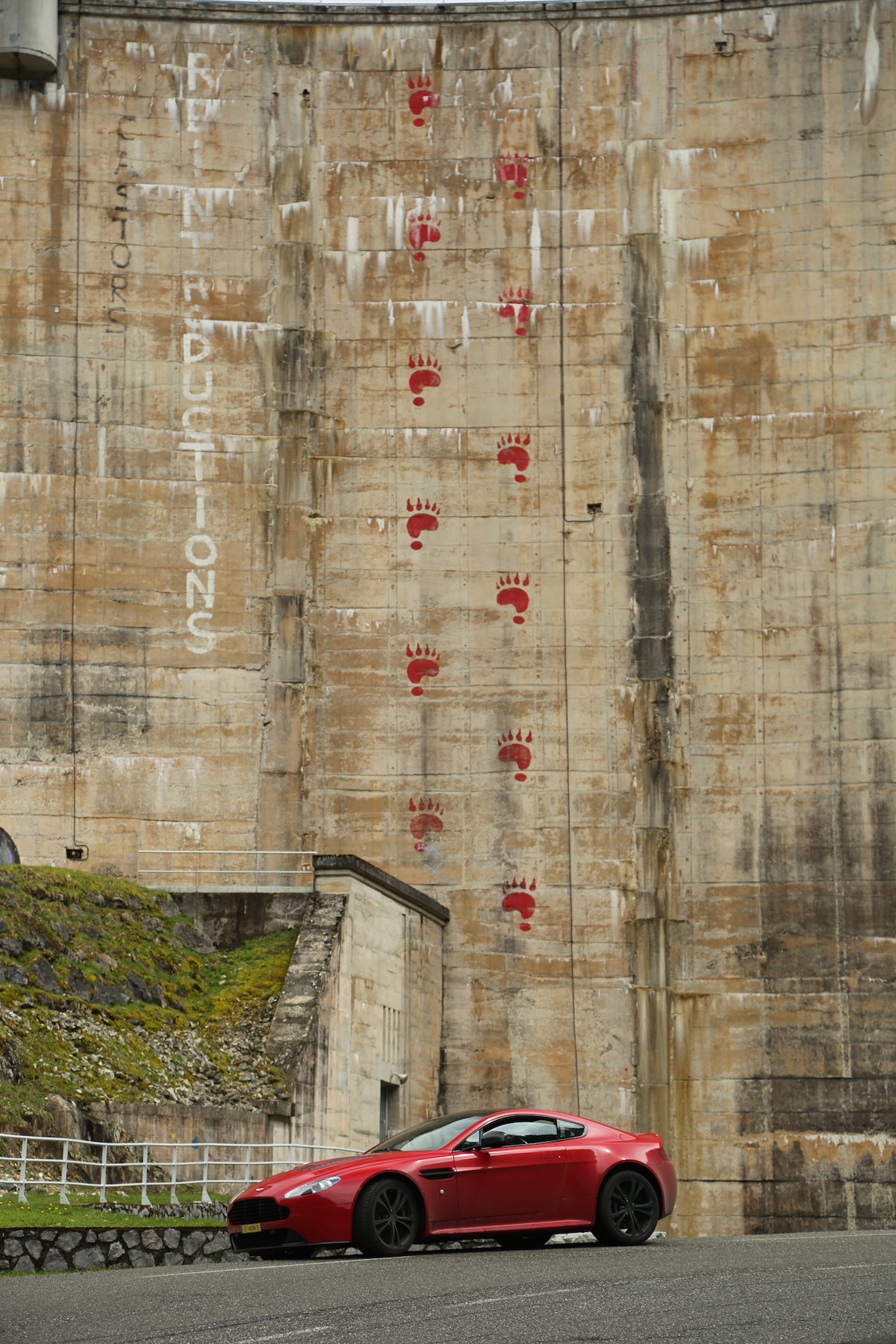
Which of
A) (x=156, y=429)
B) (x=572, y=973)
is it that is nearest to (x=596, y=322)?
(x=156, y=429)

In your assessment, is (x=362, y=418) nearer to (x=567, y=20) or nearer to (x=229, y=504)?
(x=229, y=504)

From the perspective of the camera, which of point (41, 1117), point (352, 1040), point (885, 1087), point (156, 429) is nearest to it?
point (41, 1117)

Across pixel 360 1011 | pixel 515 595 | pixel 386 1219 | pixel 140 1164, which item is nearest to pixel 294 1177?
pixel 386 1219

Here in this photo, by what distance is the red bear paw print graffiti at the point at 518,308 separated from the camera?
38.3 meters

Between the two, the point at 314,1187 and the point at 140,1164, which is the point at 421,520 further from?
the point at 314,1187

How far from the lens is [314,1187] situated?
46.8ft

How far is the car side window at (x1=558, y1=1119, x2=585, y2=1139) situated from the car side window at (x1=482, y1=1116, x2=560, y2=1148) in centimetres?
4

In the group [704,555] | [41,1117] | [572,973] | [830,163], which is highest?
[830,163]

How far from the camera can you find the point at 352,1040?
1136 inches

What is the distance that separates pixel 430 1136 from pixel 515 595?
23150 millimetres

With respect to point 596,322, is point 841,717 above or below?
below

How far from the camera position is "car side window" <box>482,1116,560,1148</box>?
49.6 ft

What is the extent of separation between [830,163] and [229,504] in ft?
49.3

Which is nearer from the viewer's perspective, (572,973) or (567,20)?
(572,973)
